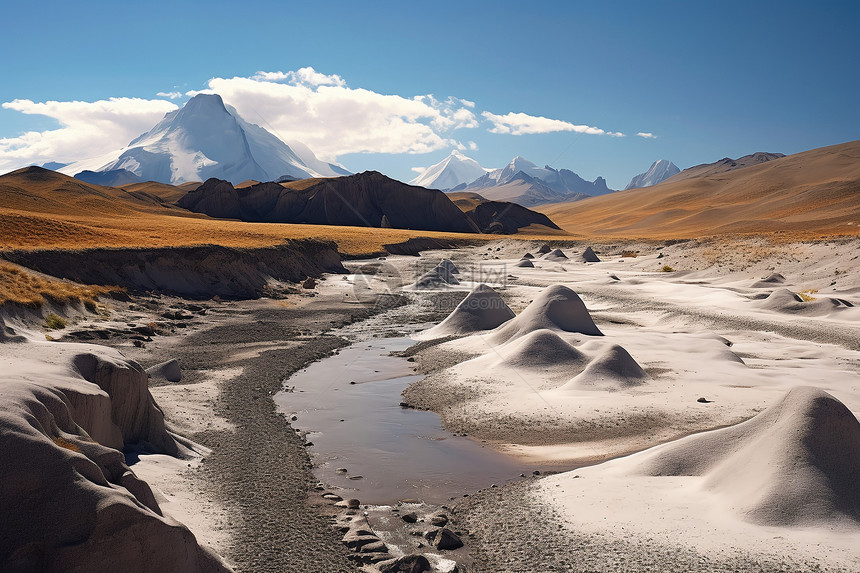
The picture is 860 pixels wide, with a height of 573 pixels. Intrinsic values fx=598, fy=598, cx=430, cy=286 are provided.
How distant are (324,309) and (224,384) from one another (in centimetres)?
1605

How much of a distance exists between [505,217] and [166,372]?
408 feet

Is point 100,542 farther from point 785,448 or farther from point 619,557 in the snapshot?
point 785,448

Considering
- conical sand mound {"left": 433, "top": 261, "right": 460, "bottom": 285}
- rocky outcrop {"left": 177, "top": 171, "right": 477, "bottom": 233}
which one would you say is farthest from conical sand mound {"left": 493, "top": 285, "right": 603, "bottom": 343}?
rocky outcrop {"left": 177, "top": 171, "right": 477, "bottom": 233}

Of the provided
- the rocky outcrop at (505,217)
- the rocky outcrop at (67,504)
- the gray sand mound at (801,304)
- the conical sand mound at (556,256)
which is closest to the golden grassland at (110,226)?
the rocky outcrop at (505,217)

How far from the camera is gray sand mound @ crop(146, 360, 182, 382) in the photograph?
16.2 meters

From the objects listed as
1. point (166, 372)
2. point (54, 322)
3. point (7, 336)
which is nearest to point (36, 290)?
point (54, 322)

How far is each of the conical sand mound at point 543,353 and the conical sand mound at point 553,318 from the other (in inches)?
94.1

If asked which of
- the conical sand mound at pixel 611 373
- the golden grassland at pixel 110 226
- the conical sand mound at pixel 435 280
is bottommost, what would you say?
the conical sand mound at pixel 611 373

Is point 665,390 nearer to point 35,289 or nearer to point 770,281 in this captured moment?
point 35,289

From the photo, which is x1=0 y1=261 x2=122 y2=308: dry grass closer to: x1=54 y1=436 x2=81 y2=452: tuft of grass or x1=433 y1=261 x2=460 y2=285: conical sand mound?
x1=54 y1=436 x2=81 y2=452: tuft of grass

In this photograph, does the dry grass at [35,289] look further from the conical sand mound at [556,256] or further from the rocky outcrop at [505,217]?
the rocky outcrop at [505,217]

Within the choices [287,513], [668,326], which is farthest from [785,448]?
[668,326]

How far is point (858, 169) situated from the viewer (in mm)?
130125

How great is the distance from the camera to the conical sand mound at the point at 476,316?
24984 millimetres
